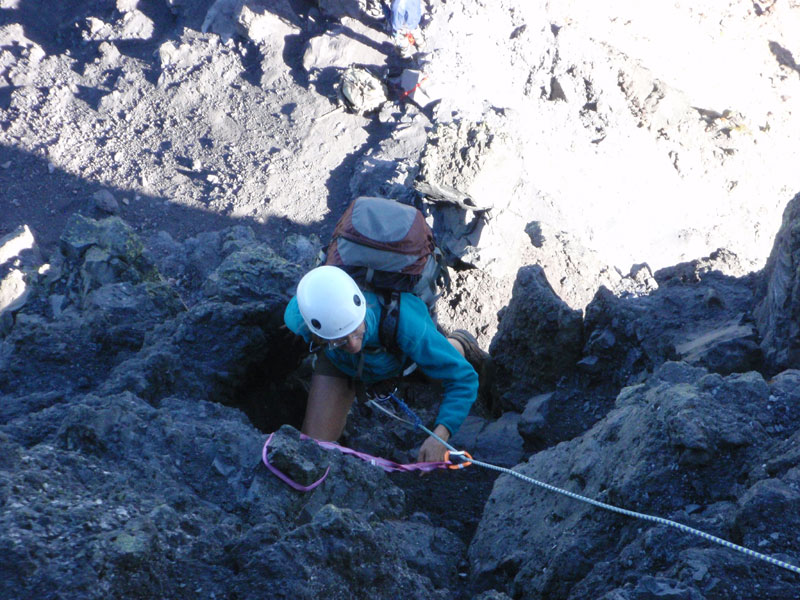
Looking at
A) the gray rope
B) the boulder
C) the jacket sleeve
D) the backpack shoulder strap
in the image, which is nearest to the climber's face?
the backpack shoulder strap

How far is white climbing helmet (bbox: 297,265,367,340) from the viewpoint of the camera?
13.3 ft

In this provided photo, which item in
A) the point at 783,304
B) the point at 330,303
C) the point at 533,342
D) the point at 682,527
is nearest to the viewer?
the point at 682,527

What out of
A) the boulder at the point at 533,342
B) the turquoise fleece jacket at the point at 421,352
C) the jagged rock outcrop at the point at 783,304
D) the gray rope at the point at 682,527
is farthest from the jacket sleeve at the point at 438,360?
the jagged rock outcrop at the point at 783,304

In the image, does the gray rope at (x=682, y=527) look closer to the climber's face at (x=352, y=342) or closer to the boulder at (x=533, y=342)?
the climber's face at (x=352, y=342)

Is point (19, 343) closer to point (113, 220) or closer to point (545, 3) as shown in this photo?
point (113, 220)

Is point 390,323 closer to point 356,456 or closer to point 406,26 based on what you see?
point 356,456

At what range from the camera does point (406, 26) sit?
39.3ft

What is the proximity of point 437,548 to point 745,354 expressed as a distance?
7.81ft

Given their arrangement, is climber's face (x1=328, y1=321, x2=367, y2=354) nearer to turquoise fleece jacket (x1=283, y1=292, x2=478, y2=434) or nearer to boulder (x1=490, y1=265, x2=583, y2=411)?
turquoise fleece jacket (x1=283, y1=292, x2=478, y2=434)

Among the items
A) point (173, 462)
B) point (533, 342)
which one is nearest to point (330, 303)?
point (173, 462)

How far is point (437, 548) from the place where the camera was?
11.3 ft

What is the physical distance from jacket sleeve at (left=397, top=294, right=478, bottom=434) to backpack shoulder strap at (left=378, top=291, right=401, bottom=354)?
0.03 meters

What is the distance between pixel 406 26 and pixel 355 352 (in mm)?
9146

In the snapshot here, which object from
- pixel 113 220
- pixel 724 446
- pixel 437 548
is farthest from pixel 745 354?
pixel 113 220
